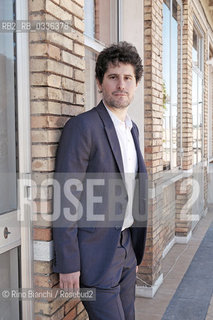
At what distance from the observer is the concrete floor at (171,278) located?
138 inches

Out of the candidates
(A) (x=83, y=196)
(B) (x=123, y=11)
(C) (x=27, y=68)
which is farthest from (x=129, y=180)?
(B) (x=123, y=11)

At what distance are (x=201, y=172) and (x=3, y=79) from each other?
20.3ft

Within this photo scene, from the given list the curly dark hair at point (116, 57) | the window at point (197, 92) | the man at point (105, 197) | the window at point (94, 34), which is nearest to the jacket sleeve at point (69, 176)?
the man at point (105, 197)

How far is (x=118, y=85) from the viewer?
210cm

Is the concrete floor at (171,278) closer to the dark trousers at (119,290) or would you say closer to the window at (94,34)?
the dark trousers at (119,290)

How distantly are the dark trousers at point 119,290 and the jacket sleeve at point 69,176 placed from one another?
22 cm

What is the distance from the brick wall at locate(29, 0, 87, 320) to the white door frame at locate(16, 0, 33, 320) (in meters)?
0.03

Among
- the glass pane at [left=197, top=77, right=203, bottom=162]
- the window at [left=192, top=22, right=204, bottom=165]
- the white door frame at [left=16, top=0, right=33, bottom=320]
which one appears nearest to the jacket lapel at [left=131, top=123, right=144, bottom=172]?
the white door frame at [left=16, top=0, right=33, bottom=320]

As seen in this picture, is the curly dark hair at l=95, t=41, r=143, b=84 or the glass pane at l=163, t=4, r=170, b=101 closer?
the curly dark hair at l=95, t=41, r=143, b=84

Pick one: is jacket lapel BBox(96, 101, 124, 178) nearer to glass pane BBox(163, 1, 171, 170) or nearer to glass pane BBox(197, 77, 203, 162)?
glass pane BBox(163, 1, 171, 170)

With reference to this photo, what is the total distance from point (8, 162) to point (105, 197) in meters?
0.51

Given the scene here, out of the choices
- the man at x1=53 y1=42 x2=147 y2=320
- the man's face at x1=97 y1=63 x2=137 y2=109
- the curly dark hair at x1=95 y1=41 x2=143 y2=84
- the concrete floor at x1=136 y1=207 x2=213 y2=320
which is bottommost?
the concrete floor at x1=136 y1=207 x2=213 y2=320

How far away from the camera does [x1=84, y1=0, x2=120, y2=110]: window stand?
309 centimetres

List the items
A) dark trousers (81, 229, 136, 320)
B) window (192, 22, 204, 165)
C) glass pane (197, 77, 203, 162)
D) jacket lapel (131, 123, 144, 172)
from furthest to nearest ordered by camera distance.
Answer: glass pane (197, 77, 203, 162), window (192, 22, 204, 165), jacket lapel (131, 123, 144, 172), dark trousers (81, 229, 136, 320)
